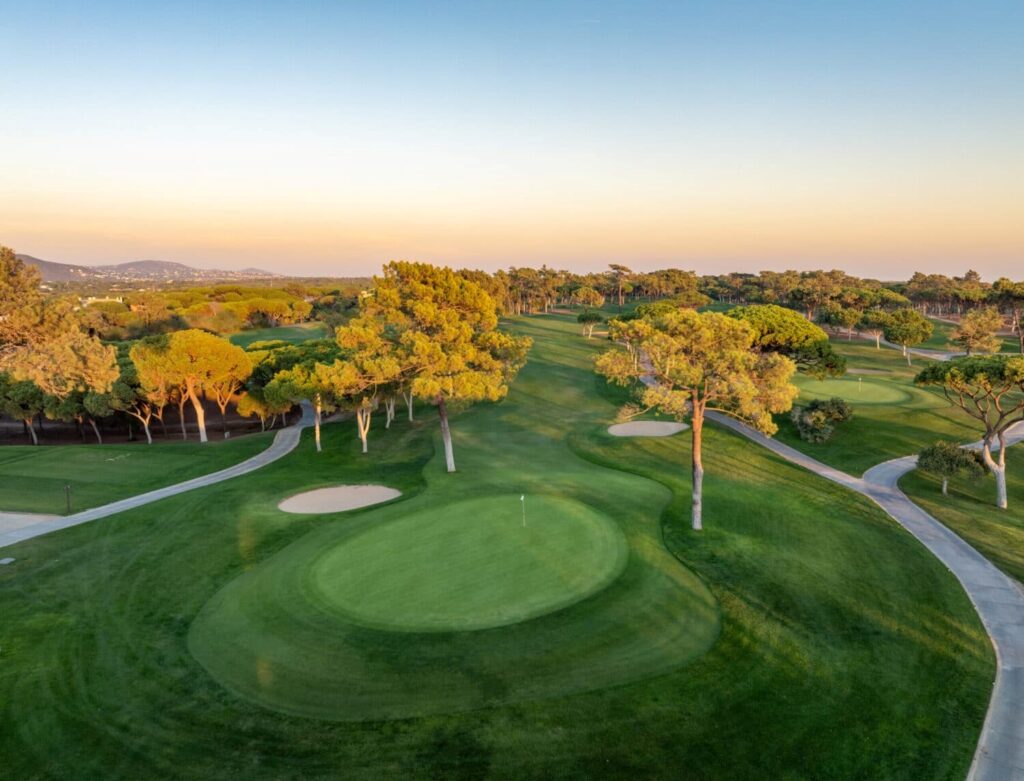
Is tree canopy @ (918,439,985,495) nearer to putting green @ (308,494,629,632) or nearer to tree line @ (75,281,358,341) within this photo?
putting green @ (308,494,629,632)

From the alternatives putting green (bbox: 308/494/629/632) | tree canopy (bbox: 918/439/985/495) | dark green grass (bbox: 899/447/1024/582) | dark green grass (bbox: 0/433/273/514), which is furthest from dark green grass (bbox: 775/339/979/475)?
dark green grass (bbox: 0/433/273/514)

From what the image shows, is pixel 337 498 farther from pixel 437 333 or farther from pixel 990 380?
pixel 990 380

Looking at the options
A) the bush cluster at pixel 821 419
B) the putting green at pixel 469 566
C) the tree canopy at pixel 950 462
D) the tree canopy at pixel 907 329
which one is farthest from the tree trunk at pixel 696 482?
the tree canopy at pixel 907 329

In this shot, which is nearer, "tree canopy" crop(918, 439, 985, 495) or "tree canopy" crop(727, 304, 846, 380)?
"tree canopy" crop(918, 439, 985, 495)

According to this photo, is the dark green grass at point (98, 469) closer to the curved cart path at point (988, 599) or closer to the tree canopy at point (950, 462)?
the curved cart path at point (988, 599)

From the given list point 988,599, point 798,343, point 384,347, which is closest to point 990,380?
point 988,599
